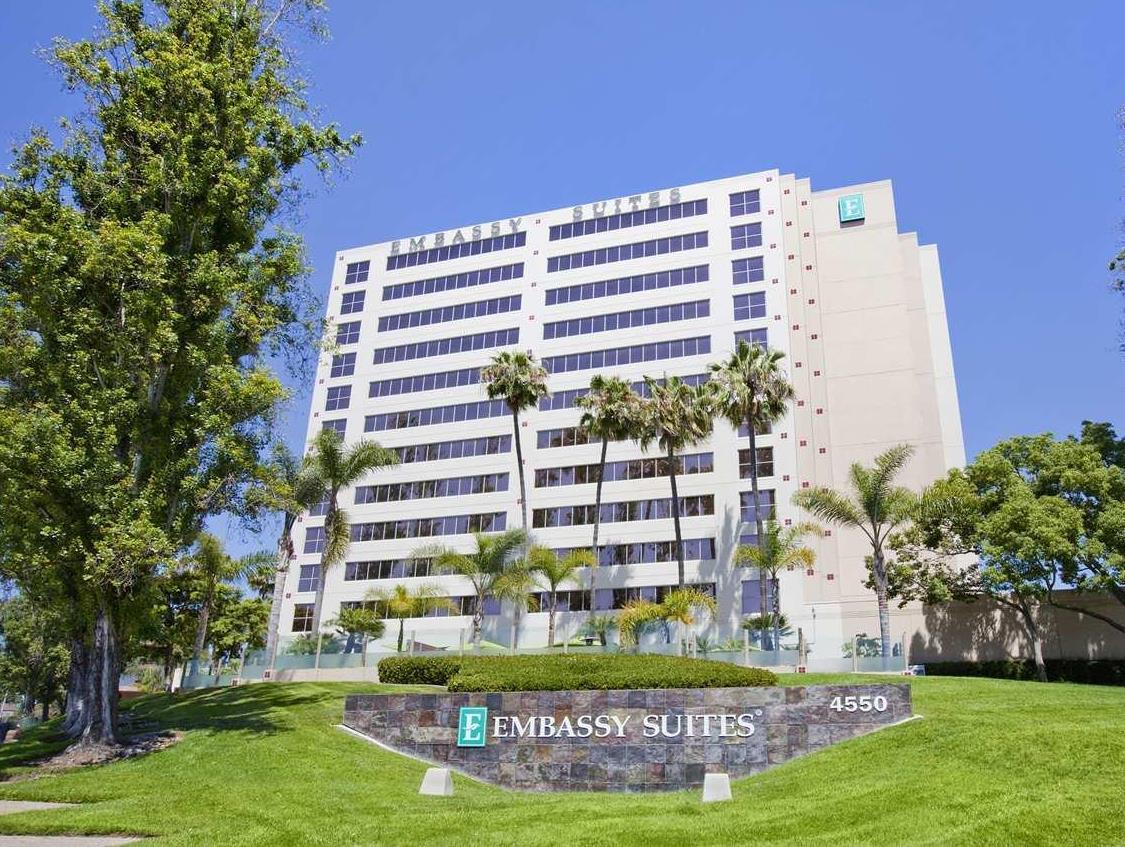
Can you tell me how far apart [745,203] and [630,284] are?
9480mm

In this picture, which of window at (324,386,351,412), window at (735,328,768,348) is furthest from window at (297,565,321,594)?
window at (735,328,768,348)

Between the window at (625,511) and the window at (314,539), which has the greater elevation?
the window at (625,511)

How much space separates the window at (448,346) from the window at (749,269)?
15654 mm

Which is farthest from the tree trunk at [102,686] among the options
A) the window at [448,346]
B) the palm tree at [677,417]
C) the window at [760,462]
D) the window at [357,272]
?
the window at [357,272]

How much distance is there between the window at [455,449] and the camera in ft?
195

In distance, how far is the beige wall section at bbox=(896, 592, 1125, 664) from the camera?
135 ft

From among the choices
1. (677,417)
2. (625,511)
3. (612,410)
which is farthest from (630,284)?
(677,417)

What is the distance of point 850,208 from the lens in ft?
190

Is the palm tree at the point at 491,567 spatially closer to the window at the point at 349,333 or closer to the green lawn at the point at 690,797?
the green lawn at the point at 690,797

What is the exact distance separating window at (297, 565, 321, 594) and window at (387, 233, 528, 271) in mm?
23937

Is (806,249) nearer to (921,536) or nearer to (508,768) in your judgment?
(921,536)

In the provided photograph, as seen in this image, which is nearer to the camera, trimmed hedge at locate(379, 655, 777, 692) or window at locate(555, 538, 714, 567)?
trimmed hedge at locate(379, 655, 777, 692)

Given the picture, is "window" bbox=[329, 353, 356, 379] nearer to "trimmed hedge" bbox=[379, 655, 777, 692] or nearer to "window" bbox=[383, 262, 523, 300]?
"window" bbox=[383, 262, 523, 300]

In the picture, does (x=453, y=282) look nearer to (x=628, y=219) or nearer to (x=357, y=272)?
(x=357, y=272)
